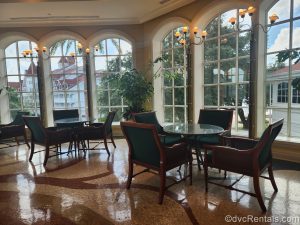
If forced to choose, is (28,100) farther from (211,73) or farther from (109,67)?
(211,73)

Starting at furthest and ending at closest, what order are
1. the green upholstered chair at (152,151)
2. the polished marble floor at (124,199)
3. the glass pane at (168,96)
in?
the glass pane at (168,96) → the green upholstered chair at (152,151) → the polished marble floor at (124,199)

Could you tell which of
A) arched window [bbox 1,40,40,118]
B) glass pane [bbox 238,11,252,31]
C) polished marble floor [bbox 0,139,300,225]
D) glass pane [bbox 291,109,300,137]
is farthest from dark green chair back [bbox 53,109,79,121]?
glass pane [bbox 291,109,300,137]

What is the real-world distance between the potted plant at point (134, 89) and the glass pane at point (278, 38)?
2.72m

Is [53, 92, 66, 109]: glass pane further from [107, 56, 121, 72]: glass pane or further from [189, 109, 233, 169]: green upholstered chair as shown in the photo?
[189, 109, 233, 169]: green upholstered chair

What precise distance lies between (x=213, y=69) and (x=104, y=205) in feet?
12.3

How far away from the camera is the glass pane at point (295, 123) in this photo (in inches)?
149

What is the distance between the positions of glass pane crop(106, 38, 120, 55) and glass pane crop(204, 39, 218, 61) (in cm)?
255

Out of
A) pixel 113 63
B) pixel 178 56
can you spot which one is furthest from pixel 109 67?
pixel 178 56

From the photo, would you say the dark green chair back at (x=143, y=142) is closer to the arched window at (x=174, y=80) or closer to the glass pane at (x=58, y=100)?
the arched window at (x=174, y=80)

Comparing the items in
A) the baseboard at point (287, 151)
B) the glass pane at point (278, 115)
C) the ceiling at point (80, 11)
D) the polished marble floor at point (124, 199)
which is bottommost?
the polished marble floor at point (124, 199)

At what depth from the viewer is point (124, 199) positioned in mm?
2559

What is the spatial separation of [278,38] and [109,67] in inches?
167

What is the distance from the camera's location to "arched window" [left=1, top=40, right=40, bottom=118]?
6328 mm

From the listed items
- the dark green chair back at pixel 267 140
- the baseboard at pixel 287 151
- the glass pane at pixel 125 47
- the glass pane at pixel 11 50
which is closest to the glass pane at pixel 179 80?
the glass pane at pixel 125 47
